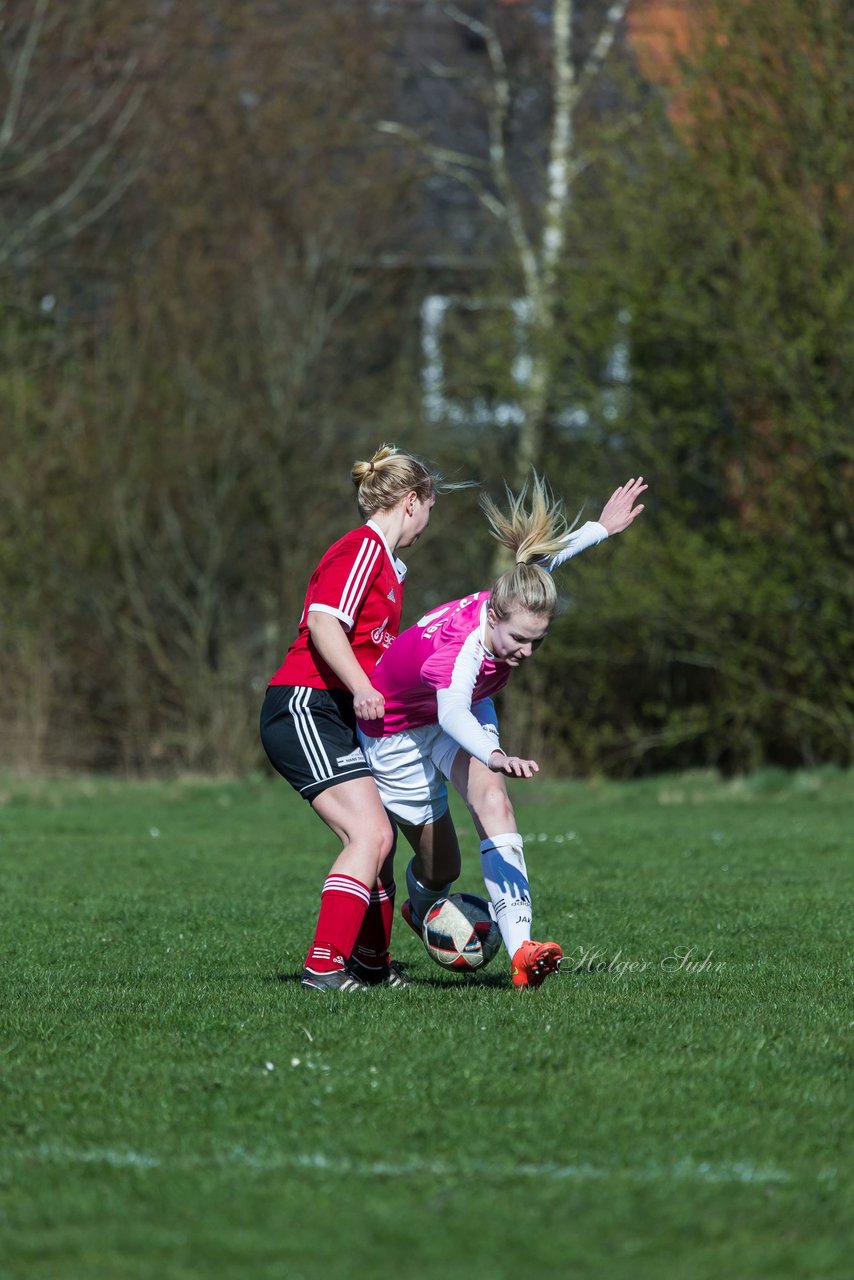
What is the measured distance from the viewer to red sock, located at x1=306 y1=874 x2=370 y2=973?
6.45 meters

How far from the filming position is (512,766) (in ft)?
19.0

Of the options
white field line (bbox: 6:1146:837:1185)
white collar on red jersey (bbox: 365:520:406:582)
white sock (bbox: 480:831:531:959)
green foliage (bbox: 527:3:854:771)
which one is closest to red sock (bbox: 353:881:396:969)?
white sock (bbox: 480:831:531:959)

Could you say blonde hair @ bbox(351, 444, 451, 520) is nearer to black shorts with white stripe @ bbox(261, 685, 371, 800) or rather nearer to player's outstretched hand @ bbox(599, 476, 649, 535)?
black shorts with white stripe @ bbox(261, 685, 371, 800)

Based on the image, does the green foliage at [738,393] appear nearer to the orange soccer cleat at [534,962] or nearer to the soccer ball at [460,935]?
the soccer ball at [460,935]

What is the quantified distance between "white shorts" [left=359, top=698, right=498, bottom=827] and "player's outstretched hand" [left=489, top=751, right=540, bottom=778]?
32.4 inches

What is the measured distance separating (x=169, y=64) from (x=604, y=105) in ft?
21.0

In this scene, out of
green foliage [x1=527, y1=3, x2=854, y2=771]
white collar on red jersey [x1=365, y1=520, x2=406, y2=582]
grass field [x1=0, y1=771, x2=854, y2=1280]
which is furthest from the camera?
green foliage [x1=527, y1=3, x2=854, y2=771]

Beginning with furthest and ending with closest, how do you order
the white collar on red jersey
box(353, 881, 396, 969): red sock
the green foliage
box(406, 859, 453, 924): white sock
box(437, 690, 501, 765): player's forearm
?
the green foliage, box(406, 859, 453, 924): white sock, box(353, 881, 396, 969): red sock, the white collar on red jersey, box(437, 690, 501, 765): player's forearm

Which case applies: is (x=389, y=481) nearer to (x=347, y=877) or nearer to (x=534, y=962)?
(x=347, y=877)

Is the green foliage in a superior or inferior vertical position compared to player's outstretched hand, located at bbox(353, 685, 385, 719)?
superior

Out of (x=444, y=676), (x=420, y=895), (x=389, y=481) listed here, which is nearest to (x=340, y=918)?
(x=420, y=895)

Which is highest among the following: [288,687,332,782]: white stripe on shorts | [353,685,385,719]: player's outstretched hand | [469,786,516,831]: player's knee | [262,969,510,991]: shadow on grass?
[353,685,385,719]: player's outstretched hand

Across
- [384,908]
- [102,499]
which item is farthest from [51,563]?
[384,908]

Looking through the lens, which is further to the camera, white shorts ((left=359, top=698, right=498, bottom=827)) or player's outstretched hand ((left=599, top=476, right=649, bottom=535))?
player's outstretched hand ((left=599, top=476, right=649, bottom=535))
